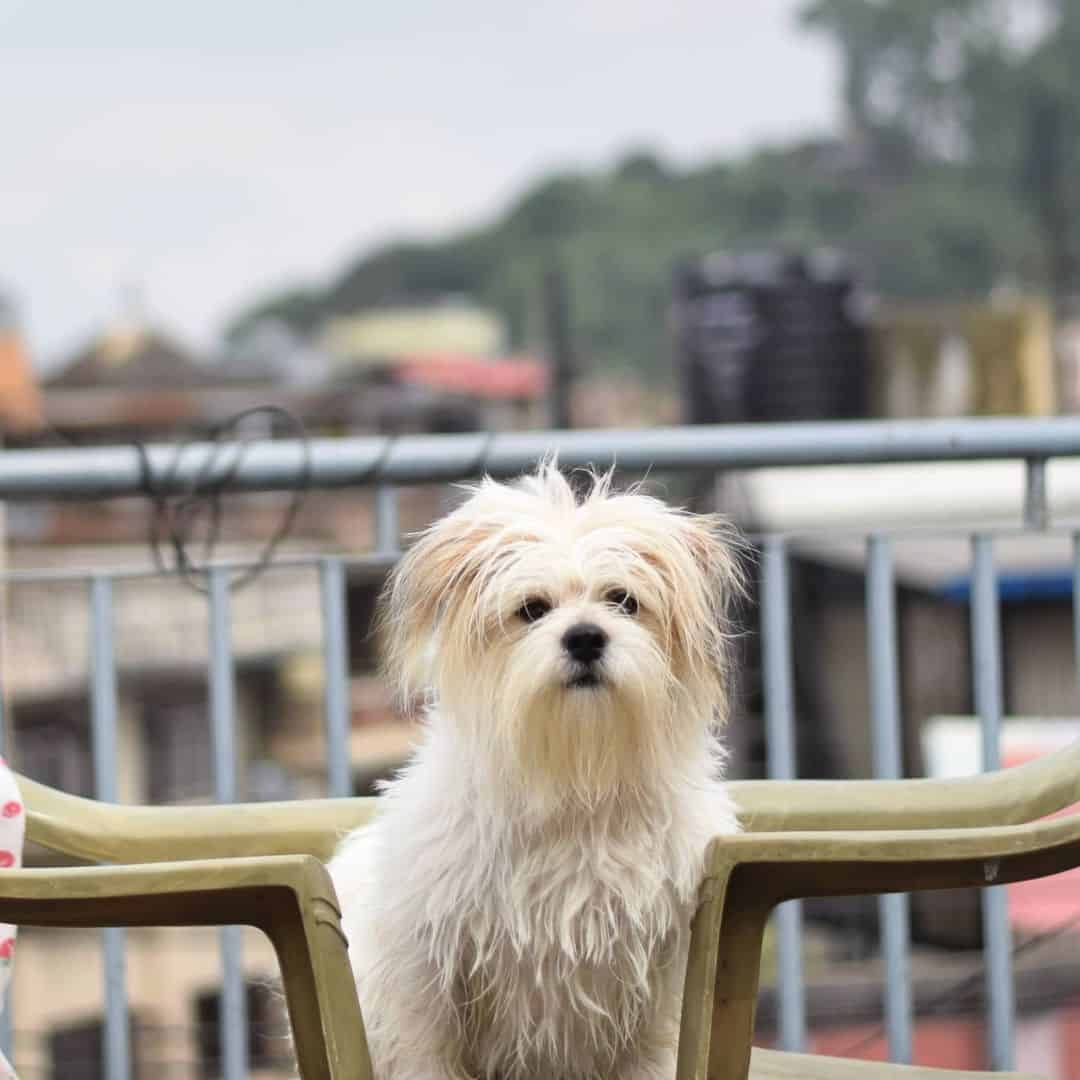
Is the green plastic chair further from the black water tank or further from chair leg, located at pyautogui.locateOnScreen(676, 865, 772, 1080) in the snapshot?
the black water tank

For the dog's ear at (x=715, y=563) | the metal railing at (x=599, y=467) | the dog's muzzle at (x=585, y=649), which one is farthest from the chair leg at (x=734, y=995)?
the metal railing at (x=599, y=467)

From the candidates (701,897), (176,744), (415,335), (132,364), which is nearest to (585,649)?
(701,897)

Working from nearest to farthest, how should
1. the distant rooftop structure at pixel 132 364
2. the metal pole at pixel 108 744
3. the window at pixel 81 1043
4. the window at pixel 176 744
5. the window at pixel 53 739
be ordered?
the metal pole at pixel 108 744 < the window at pixel 81 1043 < the window at pixel 53 739 < the window at pixel 176 744 < the distant rooftop structure at pixel 132 364

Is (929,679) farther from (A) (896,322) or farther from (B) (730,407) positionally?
(A) (896,322)

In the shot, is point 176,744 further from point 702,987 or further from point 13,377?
point 702,987

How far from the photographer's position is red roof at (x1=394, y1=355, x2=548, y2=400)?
53.4 m

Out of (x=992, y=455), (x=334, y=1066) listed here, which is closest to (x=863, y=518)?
(x=992, y=455)

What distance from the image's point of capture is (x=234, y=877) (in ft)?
5.66

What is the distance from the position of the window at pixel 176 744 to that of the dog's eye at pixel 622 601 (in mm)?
25679

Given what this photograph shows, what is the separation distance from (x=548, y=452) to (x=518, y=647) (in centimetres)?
73

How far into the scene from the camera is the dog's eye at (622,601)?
80.5 inches

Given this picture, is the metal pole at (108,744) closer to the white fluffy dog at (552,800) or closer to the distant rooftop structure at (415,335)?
the white fluffy dog at (552,800)

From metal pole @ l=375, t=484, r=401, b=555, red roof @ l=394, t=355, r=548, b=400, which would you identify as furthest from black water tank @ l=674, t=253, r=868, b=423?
metal pole @ l=375, t=484, r=401, b=555

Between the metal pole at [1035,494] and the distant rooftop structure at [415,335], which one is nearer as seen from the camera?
the metal pole at [1035,494]
